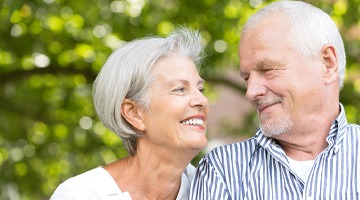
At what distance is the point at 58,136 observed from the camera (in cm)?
855

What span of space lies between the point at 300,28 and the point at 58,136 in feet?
16.9

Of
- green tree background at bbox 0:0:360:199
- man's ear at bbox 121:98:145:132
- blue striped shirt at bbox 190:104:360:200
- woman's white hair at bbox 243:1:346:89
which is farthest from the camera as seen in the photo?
green tree background at bbox 0:0:360:199

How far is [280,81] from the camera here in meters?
3.65

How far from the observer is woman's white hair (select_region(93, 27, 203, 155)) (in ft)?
12.4

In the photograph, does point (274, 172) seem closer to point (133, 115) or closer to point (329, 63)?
point (329, 63)

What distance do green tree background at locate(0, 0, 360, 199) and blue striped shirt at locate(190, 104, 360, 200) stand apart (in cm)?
338

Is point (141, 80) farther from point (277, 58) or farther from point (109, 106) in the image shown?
point (277, 58)

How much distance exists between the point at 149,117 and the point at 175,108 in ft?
0.45

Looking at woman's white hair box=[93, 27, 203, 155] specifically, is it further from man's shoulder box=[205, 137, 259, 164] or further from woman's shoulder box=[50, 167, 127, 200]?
man's shoulder box=[205, 137, 259, 164]

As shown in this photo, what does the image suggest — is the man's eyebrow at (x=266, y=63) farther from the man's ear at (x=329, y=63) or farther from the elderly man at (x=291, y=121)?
the man's ear at (x=329, y=63)

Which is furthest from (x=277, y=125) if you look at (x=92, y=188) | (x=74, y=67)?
(x=74, y=67)

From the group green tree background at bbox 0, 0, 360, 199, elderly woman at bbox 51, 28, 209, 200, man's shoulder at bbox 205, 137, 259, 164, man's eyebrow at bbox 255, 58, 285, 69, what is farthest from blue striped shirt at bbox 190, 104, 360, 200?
green tree background at bbox 0, 0, 360, 199

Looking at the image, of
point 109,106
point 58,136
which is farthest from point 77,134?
point 109,106

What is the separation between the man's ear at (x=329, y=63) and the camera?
3713 mm
